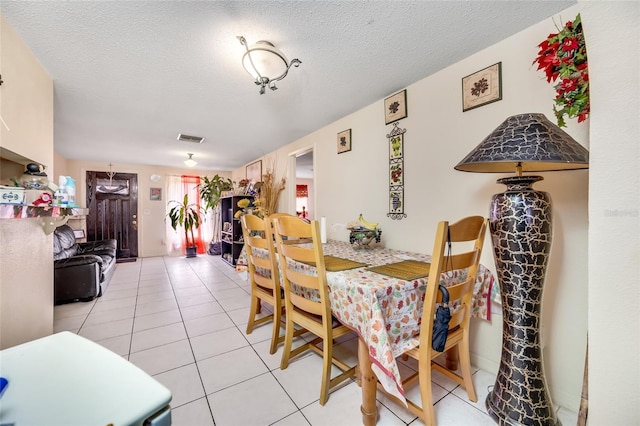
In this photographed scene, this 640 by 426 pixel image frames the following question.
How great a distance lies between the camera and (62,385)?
0.52 meters

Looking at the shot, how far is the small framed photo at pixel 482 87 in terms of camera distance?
5.36 ft

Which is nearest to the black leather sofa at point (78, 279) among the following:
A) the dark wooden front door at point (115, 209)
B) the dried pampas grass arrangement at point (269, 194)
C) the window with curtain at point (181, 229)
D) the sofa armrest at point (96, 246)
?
the sofa armrest at point (96, 246)

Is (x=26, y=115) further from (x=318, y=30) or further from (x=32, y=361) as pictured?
(x=318, y=30)

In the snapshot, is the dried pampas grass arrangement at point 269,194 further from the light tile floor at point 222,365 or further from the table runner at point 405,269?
the table runner at point 405,269

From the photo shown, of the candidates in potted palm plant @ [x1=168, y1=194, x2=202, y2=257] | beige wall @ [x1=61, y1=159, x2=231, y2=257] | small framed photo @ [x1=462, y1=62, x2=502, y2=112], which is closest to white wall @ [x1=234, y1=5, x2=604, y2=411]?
small framed photo @ [x1=462, y1=62, x2=502, y2=112]

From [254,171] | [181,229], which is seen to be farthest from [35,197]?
[181,229]

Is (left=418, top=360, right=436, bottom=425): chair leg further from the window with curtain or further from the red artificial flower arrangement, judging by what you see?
the window with curtain

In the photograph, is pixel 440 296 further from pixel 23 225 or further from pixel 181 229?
pixel 181 229

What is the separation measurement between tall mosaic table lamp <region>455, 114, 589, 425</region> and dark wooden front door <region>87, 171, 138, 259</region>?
702cm

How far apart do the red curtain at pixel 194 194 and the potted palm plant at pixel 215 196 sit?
5.7 inches

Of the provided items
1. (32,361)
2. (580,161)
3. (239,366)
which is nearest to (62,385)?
(32,361)

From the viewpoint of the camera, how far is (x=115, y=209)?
5637 mm

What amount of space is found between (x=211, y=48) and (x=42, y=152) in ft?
5.18

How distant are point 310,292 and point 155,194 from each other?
20.1 feet
